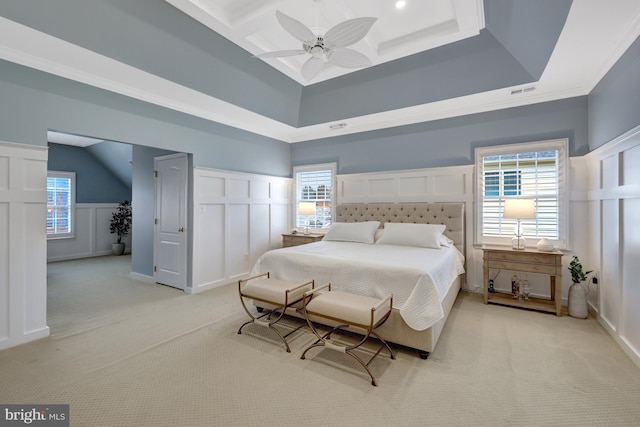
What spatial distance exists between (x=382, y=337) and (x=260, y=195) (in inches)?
145

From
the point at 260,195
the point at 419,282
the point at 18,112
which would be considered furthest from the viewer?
the point at 260,195

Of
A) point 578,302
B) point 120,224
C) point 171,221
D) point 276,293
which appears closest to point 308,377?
point 276,293

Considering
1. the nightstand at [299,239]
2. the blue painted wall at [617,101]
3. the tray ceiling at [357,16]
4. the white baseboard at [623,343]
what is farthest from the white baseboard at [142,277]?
the blue painted wall at [617,101]

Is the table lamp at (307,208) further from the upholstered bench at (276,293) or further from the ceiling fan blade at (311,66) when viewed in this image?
the ceiling fan blade at (311,66)

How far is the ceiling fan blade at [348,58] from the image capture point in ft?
8.49

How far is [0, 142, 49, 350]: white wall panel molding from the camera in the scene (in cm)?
264

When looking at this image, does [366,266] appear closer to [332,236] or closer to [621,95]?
[332,236]

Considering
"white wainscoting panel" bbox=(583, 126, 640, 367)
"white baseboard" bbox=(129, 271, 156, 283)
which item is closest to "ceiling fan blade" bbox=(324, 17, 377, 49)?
"white wainscoting panel" bbox=(583, 126, 640, 367)

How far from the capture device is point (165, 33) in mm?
2822

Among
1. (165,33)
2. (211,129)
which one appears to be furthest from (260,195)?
(165,33)

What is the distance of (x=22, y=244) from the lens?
275 cm

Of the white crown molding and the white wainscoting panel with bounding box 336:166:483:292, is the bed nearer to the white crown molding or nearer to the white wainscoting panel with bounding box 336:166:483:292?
the white wainscoting panel with bounding box 336:166:483:292

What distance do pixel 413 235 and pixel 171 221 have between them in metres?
3.87

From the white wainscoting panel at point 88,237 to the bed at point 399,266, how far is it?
6625 mm
